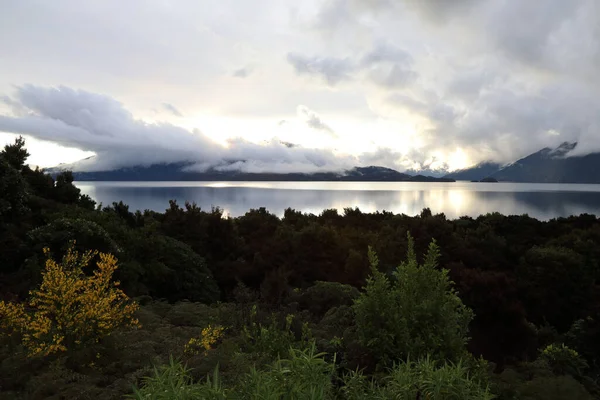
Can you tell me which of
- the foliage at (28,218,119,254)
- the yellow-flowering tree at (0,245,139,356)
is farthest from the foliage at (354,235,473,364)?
the foliage at (28,218,119,254)

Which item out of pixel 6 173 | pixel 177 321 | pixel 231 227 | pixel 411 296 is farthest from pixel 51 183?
pixel 411 296

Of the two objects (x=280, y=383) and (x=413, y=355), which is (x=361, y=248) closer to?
(x=413, y=355)

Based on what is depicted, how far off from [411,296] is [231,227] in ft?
52.1

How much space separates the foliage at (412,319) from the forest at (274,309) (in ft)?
0.08

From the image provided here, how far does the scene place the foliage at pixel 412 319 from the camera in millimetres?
5773

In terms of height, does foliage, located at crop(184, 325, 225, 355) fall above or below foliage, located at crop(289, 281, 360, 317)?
above

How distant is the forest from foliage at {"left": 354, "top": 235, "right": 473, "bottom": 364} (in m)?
0.02

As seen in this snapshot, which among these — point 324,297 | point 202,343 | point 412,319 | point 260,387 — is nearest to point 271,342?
point 202,343

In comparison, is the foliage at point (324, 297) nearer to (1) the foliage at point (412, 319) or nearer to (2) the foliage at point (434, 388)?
(1) the foliage at point (412, 319)

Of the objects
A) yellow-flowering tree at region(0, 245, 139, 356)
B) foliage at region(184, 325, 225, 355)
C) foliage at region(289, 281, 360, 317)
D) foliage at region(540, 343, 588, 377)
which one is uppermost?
yellow-flowering tree at region(0, 245, 139, 356)

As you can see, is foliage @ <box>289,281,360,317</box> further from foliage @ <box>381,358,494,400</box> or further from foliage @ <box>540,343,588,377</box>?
foliage @ <box>381,358,494,400</box>

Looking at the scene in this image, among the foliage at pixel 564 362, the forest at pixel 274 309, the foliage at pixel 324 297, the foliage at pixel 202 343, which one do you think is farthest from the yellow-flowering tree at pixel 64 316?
the foliage at pixel 564 362

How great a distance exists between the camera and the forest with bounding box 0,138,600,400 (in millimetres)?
5328

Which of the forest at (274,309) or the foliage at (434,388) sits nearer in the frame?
the foliage at (434,388)
